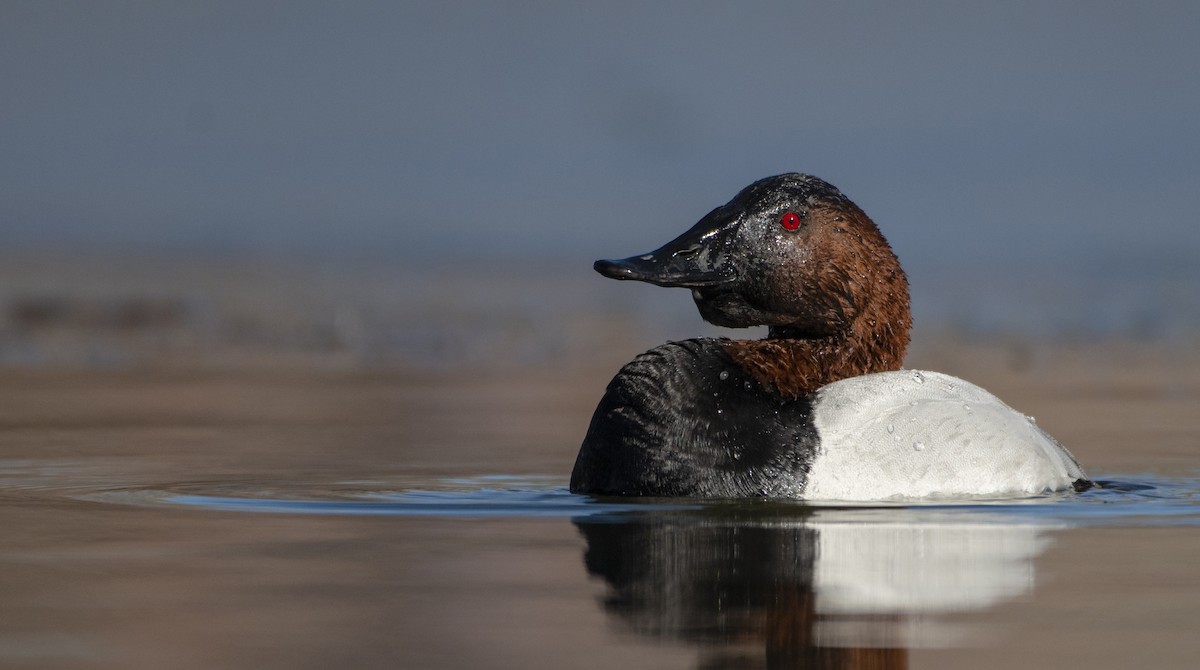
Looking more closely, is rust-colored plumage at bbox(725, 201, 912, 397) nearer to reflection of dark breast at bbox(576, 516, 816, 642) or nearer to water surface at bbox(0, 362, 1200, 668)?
water surface at bbox(0, 362, 1200, 668)

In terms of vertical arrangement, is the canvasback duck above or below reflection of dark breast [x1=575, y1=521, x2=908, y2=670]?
above

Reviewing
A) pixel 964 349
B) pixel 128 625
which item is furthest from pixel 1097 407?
pixel 128 625

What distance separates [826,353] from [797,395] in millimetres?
319

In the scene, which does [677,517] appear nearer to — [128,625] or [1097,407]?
[128,625]

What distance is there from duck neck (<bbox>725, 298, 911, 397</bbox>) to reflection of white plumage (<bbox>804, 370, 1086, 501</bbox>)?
155 millimetres

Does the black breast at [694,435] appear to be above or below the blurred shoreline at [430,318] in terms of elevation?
below

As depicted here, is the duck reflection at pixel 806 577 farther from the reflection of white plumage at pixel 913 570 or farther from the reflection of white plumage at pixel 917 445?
the reflection of white plumage at pixel 917 445

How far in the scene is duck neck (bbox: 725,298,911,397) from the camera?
693 cm

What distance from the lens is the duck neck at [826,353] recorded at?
6.93m

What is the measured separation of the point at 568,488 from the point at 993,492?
1647 millimetres

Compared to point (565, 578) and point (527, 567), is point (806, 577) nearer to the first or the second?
point (565, 578)

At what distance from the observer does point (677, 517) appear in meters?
6.12

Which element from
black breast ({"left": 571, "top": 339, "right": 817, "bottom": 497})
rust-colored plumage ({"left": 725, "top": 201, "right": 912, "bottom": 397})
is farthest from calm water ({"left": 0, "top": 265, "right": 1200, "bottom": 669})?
rust-colored plumage ({"left": 725, "top": 201, "right": 912, "bottom": 397})

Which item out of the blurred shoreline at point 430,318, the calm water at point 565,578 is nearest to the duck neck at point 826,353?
the calm water at point 565,578
